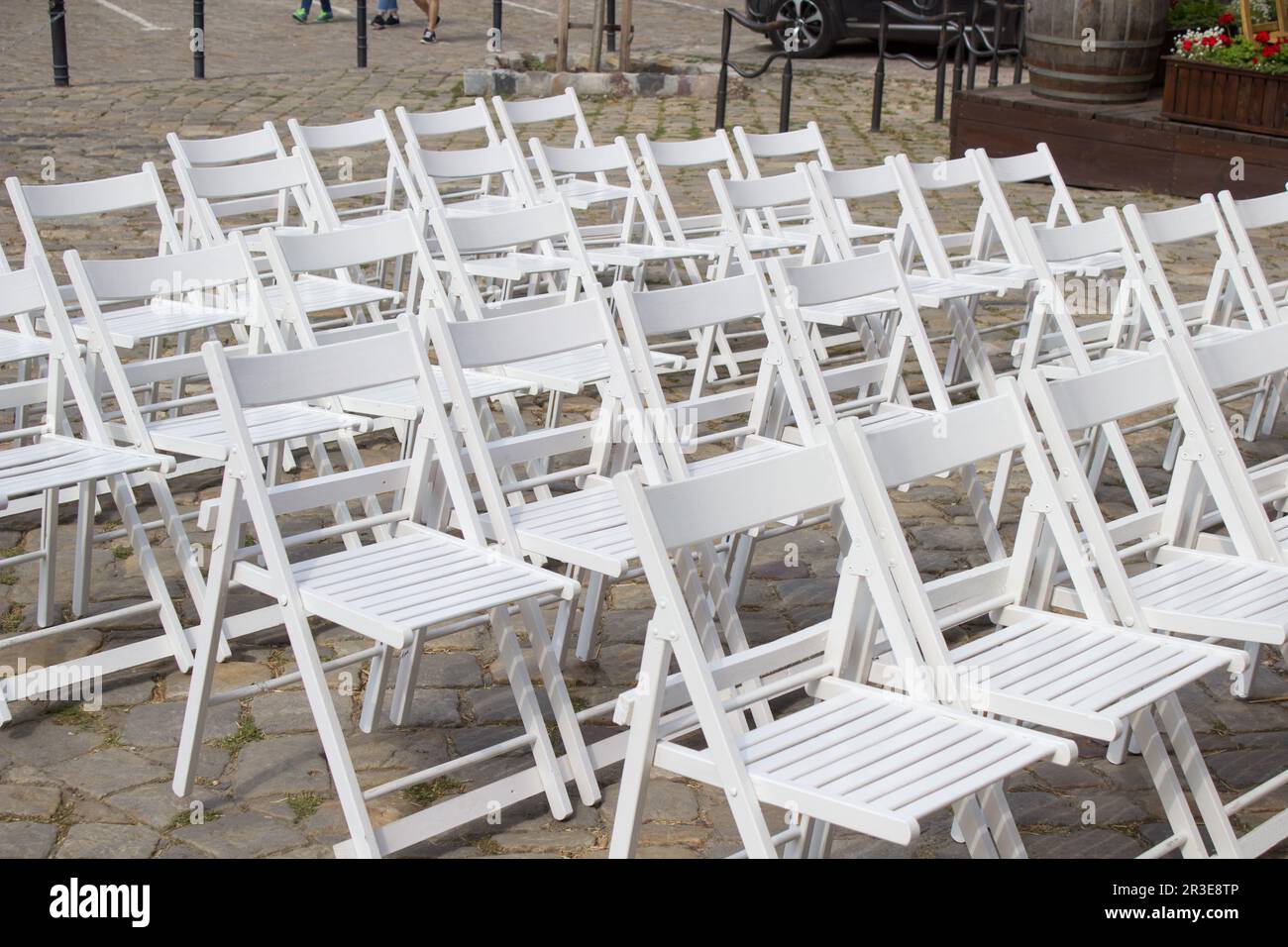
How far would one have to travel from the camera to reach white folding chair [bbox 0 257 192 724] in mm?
4156

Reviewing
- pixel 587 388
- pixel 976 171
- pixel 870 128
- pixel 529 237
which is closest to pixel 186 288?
pixel 529 237

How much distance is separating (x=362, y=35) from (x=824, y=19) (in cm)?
502

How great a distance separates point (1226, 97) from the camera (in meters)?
11.2

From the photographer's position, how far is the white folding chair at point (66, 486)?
416cm

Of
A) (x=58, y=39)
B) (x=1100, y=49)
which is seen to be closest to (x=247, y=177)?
(x=1100, y=49)

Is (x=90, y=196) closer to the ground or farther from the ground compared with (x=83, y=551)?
farther from the ground

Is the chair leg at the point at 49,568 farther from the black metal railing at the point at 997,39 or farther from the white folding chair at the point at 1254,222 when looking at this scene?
the black metal railing at the point at 997,39

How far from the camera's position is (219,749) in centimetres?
404

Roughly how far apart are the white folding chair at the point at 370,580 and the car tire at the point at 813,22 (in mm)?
15238

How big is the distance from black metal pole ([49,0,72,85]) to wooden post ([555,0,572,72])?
436 cm

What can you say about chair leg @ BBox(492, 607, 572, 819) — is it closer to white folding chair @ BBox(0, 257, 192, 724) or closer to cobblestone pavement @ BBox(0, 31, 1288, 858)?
cobblestone pavement @ BBox(0, 31, 1288, 858)

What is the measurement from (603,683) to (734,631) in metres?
0.60

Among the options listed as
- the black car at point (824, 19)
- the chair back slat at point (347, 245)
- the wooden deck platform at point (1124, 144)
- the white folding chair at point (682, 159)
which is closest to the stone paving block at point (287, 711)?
the chair back slat at point (347, 245)

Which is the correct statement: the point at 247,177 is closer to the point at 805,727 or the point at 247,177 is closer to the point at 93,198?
the point at 93,198
